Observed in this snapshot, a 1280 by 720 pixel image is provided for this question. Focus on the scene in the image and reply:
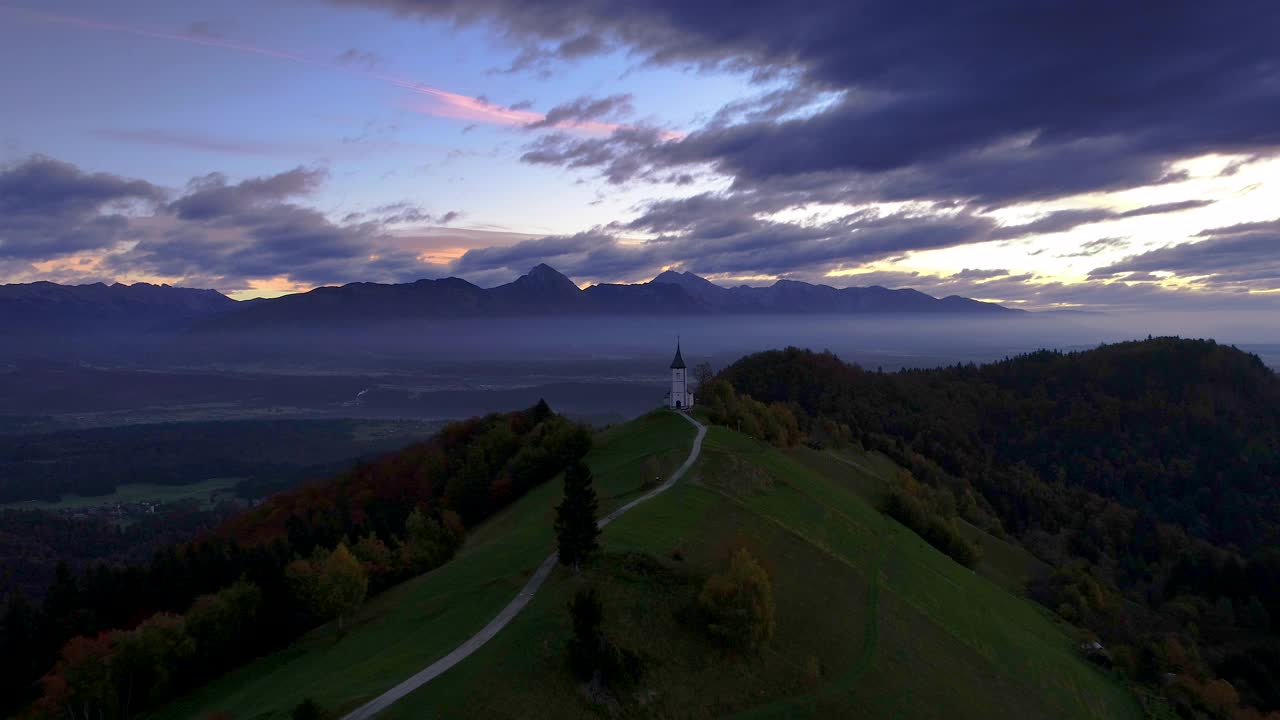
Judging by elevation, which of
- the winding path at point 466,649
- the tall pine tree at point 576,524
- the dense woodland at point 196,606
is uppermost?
the tall pine tree at point 576,524

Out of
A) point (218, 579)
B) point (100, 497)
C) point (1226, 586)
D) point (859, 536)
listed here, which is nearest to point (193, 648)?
point (218, 579)

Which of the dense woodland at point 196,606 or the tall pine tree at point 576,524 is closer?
the tall pine tree at point 576,524

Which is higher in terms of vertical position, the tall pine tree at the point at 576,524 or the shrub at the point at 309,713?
the tall pine tree at the point at 576,524

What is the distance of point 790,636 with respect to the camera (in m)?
37.0

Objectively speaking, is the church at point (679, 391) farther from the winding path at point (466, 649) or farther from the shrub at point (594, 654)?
the shrub at point (594, 654)

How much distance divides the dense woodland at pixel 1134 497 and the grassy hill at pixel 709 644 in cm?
1442

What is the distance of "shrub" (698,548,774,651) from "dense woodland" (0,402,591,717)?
26.5 meters

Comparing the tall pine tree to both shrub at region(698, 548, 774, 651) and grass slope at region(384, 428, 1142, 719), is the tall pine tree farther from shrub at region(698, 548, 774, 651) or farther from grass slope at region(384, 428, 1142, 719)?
shrub at region(698, 548, 774, 651)

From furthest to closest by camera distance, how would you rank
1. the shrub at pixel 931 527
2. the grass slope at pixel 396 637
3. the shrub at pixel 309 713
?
the shrub at pixel 931 527
the grass slope at pixel 396 637
the shrub at pixel 309 713

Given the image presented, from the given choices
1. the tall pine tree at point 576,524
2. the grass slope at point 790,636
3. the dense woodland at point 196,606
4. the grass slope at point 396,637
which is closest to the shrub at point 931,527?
the grass slope at point 790,636

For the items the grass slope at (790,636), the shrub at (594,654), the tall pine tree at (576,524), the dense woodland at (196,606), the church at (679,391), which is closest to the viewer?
the shrub at (594,654)

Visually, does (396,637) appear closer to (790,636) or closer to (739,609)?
(739,609)

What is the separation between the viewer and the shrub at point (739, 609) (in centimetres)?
3338

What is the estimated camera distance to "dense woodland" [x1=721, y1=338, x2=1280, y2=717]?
66.9 m
